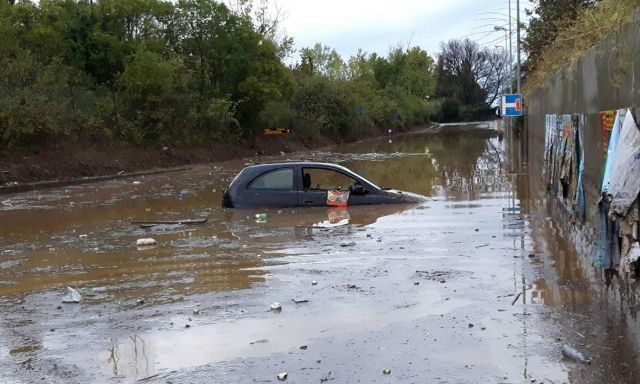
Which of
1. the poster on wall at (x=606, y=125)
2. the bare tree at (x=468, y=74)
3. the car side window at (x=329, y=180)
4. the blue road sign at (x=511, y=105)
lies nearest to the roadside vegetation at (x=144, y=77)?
the car side window at (x=329, y=180)

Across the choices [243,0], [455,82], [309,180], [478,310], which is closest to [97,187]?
[309,180]

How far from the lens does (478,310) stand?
7.49m

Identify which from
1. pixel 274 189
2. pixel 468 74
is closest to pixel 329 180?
pixel 274 189

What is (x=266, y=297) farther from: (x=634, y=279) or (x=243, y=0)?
Answer: (x=243, y=0)

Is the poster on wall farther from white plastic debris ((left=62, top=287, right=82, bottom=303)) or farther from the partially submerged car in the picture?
white plastic debris ((left=62, top=287, right=82, bottom=303))

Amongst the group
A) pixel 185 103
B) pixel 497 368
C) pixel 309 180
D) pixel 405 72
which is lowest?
pixel 497 368

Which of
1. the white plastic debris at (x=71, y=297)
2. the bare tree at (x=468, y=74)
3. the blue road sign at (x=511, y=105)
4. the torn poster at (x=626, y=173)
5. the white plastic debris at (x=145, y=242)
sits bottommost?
the white plastic debris at (x=71, y=297)

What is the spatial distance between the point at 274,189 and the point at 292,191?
412mm

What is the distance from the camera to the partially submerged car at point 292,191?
1577 cm

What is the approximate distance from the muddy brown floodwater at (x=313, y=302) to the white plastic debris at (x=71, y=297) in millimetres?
99

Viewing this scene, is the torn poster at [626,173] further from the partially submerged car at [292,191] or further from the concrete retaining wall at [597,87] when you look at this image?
the partially submerged car at [292,191]

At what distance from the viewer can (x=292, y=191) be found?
1593 centimetres

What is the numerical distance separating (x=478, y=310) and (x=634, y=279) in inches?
63.2

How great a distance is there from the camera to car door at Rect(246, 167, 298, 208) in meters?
15.9
